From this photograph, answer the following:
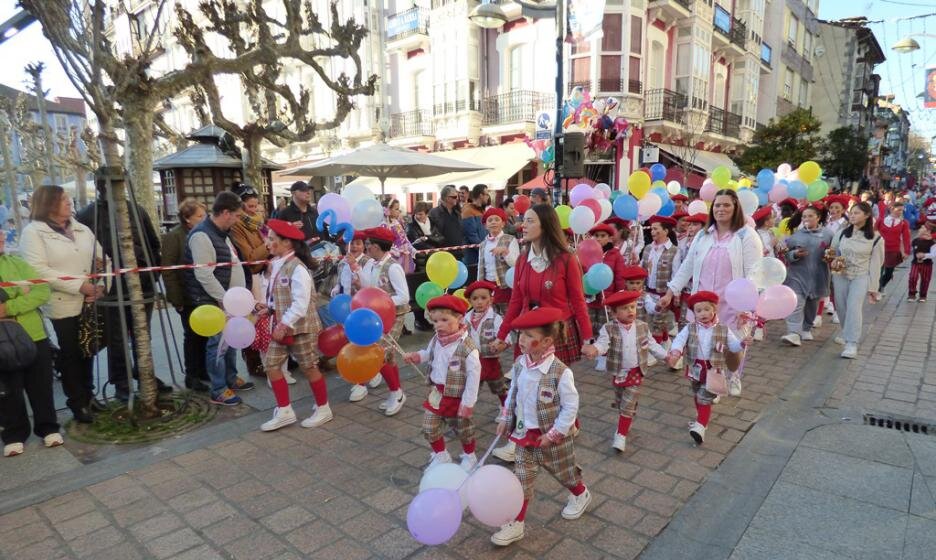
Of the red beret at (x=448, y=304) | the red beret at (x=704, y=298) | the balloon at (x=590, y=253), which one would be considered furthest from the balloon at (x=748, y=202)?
the red beret at (x=448, y=304)

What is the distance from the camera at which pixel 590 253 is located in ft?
18.8

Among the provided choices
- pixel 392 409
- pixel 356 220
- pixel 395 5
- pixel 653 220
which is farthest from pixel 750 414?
pixel 395 5

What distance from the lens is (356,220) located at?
5188 mm

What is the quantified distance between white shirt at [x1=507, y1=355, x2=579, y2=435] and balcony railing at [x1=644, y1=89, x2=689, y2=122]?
782 inches

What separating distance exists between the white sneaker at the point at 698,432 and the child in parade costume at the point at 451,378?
1.74m

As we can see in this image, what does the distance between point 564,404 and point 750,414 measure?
273 centimetres

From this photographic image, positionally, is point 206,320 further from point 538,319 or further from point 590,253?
point 590,253

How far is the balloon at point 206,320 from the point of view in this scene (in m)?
4.33

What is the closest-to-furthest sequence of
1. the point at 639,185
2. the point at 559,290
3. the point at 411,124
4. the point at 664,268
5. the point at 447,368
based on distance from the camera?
1. the point at 447,368
2. the point at 559,290
3. the point at 664,268
4. the point at 639,185
5. the point at 411,124

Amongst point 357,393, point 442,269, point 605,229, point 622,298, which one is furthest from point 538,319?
point 605,229

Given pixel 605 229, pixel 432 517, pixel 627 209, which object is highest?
pixel 627 209

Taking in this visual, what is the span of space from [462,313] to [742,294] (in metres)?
2.31

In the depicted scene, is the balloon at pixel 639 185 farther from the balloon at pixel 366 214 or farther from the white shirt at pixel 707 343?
the balloon at pixel 366 214

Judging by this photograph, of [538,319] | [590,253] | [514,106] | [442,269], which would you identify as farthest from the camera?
[514,106]
